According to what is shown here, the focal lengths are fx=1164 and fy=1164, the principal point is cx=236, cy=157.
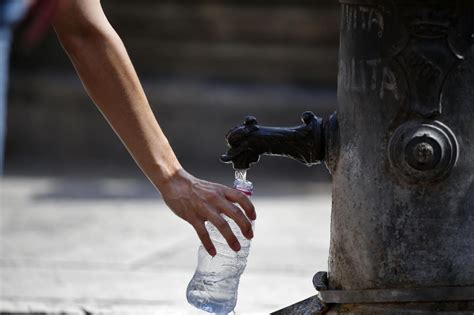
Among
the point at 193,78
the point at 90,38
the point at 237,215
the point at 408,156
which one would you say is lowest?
the point at 237,215

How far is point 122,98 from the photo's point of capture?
2975mm

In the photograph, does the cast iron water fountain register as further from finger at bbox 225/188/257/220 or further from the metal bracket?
finger at bbox 225/188/257/220

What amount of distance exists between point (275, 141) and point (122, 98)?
554 millimetres

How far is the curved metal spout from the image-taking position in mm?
3318

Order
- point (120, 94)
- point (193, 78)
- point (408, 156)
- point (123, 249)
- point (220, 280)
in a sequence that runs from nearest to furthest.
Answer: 1. point (120, 94)
2. point (408, 156)
3. point (220, 280)
4. point (123, 249)
5. point (193, 78)

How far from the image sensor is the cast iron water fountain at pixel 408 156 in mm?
3064

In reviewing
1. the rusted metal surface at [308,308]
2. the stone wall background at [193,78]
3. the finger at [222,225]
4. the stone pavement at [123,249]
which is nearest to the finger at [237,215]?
the finger at [222,225]

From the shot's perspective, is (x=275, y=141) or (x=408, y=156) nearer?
(x=408, y=156)

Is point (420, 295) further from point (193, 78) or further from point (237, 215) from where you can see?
point (193, 78)

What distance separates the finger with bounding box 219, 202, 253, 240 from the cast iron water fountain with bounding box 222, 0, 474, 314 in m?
0.45

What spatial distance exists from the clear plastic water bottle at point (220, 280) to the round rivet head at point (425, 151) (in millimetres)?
621

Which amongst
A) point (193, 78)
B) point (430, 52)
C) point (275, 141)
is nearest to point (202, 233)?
point (275, 141)

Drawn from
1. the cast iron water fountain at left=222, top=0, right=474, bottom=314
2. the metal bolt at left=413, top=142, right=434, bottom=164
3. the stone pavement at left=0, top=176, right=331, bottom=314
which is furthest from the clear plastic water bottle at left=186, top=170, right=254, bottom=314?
the stone pavement at left=0, top=176, right=331, bottom=314

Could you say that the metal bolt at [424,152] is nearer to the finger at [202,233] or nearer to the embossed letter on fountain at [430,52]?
the embossed letter on fountain at [430,52]
